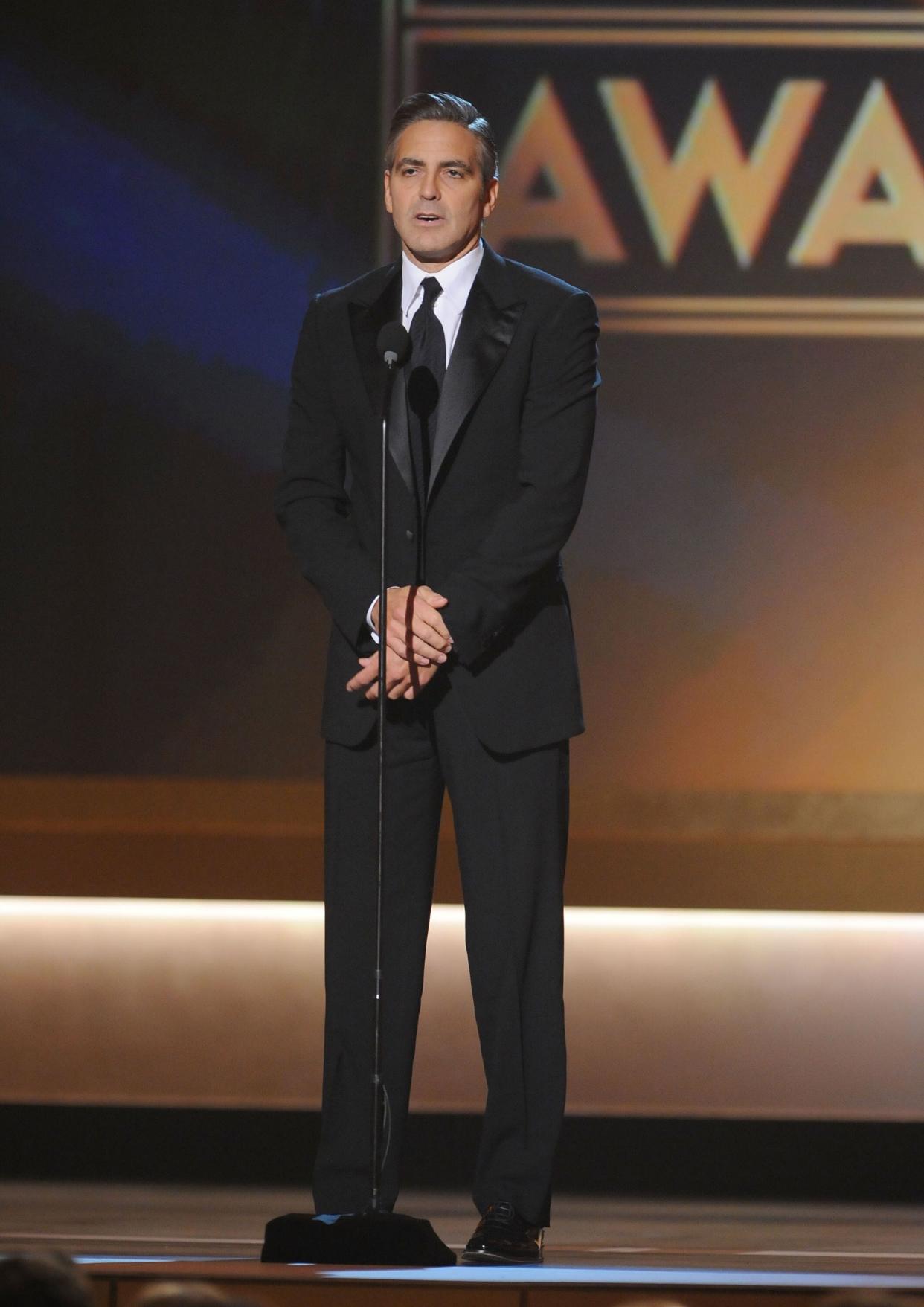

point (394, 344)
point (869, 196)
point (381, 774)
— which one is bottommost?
point (381, 774)

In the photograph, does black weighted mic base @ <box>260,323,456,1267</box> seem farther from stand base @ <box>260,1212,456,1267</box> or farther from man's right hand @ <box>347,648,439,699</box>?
man's right hand @ <box>347,648,439,699</box>

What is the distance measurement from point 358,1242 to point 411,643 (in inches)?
28.8

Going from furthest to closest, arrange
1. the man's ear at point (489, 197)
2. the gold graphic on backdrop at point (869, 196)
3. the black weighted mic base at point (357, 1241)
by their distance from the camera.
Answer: the gold graphic on backdrop at point (869, 196), the man's ear at point (489, 197), the black weighted mic base at point (357, 1241)

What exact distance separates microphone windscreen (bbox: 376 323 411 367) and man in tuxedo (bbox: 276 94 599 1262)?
0.15 m

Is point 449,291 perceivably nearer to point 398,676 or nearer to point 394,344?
point 394,344

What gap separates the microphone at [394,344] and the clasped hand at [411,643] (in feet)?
0.98

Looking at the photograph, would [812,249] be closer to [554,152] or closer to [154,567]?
[554,152]

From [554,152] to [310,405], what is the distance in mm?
1437

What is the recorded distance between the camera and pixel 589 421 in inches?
92.1

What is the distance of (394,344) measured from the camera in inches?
82.9

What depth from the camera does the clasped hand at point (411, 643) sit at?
219 cm

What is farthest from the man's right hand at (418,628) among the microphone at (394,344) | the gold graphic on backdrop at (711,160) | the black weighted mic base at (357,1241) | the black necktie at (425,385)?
the gold graphic on backdrop at (711,160)

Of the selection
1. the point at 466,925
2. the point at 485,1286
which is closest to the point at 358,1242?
the point at 485,1286

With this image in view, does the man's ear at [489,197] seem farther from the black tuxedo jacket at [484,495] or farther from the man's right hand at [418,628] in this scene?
the man's right hand at [418,628]
